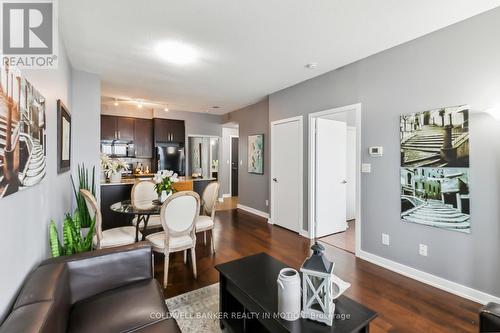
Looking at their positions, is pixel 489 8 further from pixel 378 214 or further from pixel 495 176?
pixel 378 214

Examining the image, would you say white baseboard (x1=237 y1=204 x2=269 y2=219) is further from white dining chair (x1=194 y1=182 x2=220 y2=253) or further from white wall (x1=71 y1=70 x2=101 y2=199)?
white wall (x1=71 y1=70 x2=101 y2=199)

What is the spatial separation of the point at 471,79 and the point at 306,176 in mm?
2395

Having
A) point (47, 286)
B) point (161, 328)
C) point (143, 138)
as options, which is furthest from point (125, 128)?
point (161, 328)

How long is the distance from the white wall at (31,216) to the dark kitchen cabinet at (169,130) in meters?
3.91

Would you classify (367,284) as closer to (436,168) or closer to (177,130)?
(436,168)

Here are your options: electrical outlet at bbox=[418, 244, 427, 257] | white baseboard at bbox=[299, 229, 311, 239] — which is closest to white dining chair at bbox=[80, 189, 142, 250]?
white baseboard at bbox=[299, 229, 311, 239]

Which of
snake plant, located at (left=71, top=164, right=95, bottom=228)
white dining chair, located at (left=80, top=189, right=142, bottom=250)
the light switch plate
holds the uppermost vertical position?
the light switch plate

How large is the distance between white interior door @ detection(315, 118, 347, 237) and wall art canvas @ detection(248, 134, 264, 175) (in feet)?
5.49

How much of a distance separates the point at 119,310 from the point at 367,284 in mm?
2387

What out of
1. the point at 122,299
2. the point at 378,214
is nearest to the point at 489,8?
the point at 378,214

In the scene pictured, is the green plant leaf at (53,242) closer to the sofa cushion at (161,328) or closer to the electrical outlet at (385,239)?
the sofa cushion at (161,328)

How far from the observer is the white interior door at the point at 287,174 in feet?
13.9

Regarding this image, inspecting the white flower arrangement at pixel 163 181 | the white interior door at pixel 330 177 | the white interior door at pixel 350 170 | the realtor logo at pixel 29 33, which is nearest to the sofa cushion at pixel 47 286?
the realtor logo at pixel 29 33

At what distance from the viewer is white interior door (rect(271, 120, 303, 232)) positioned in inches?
167
